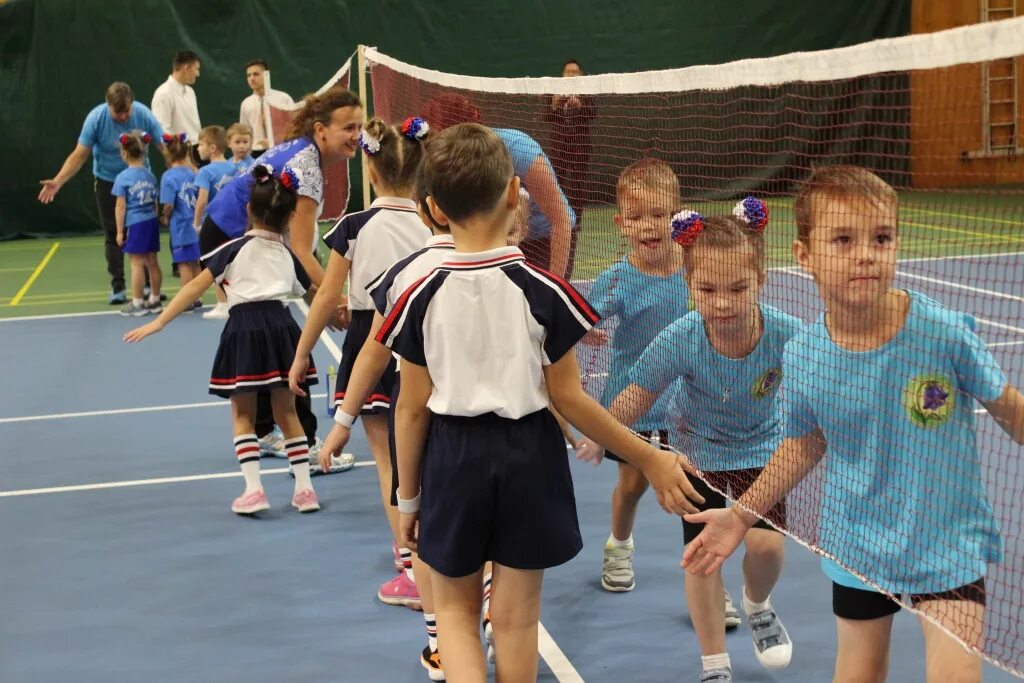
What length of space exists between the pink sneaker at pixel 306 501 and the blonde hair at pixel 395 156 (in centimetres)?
185

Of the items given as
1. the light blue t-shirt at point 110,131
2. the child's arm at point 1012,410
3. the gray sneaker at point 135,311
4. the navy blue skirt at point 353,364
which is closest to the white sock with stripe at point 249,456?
the navy blue skirt at point 353,364

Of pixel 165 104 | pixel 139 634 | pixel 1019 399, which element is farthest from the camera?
pixel 165 104

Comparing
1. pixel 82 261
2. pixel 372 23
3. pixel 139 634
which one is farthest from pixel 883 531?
pixel 372 23

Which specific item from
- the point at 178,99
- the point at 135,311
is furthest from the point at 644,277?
the point at 178,99

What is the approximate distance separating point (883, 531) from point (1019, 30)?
101cm

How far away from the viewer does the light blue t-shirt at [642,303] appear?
13.0 feet

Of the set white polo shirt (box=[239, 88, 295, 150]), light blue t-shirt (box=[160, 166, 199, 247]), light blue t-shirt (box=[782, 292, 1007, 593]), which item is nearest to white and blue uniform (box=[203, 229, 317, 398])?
light blue t-shirt (box=[782, 292, 1007, 593])

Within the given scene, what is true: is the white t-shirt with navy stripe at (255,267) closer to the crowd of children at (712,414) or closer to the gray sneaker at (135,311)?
the crowd of children at (712,414)

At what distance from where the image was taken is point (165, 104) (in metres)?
11.8

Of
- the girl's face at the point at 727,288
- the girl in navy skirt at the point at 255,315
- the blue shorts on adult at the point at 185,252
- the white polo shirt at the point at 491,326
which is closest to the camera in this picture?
the white polo shirt at the point at 491,326

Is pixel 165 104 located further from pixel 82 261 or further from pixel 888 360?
pixel 888 360

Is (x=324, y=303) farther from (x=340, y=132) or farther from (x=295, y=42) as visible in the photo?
(x=295, y=42)

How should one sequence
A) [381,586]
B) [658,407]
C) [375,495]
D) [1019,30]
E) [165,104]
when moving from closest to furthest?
[1019,30], [658,407], [381,586], [375,495], [165,104]

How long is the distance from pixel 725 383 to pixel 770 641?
2.79 feet
